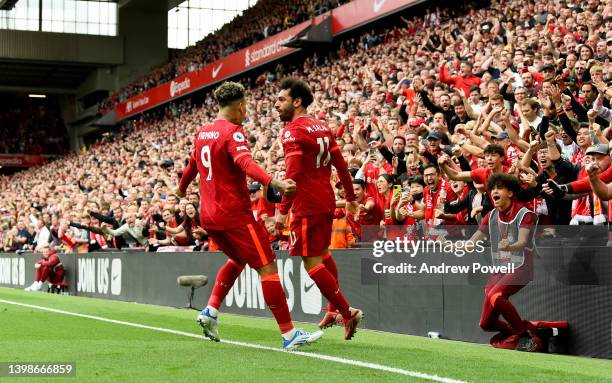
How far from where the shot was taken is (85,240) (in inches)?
901

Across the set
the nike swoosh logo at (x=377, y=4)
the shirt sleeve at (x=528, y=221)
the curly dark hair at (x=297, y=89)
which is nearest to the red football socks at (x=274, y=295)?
the curly dark hair at (x=297, y=89)

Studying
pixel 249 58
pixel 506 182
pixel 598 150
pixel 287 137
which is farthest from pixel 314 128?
pixel 249 58

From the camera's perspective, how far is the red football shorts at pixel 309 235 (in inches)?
314

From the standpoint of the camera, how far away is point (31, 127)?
206ft

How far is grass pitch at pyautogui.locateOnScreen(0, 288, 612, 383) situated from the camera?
619 cm

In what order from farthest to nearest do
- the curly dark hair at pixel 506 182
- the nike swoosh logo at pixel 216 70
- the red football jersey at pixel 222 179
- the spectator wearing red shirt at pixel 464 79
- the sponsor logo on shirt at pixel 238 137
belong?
the nike swoosh logo at pixel 216 70
the spectator wearing red shirt at pixel 464 79
the curly dark hair at pixel 506 182
the red football jersey at pixel 222 179
the sponsor logo on shirt at pixel 238 137

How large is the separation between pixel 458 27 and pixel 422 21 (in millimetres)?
4724

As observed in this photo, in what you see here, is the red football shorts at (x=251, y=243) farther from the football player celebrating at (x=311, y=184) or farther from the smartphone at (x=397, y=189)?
the smartphone at (x=397, y=189)

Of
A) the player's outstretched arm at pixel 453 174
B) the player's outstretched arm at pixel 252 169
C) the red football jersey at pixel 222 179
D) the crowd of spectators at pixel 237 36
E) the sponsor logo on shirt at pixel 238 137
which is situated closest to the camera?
the player's outstretched arm at pixel 252 169

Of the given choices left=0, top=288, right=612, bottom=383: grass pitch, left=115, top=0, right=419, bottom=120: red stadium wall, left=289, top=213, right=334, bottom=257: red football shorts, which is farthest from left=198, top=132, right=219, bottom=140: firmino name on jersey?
left=115, top=0, right=419, bottom=120: red stadium wall

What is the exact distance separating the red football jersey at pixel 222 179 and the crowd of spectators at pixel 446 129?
107 inches

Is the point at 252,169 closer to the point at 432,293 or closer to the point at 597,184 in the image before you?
the point at 597,184

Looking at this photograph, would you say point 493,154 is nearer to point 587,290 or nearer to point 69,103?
point 587,290

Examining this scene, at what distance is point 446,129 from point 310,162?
516 centimetres
